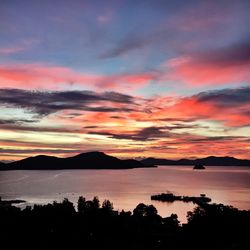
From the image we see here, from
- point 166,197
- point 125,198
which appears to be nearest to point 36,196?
point 125,198

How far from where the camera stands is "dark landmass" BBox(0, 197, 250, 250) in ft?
138

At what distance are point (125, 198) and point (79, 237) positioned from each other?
98.4 meters

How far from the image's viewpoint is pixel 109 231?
4997 cm

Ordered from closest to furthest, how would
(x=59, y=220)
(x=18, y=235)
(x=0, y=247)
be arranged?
(x=0, y=247)
(x=18, y=235)
(x=59, y=220)

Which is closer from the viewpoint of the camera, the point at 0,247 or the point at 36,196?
the point at 0,247

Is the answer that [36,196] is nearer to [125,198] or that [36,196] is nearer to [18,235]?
[125,198]

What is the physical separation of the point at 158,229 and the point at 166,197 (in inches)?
3557

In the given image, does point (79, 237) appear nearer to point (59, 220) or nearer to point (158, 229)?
point (59, 220)

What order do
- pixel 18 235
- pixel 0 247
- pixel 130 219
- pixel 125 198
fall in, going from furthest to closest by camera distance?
pixel 125 198, pixel 130 219, pixel 18 235, pixel 0 247

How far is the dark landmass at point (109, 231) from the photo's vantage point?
42188 millimetres

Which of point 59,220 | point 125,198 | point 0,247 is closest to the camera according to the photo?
point 0,247

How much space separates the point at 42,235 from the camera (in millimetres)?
46219

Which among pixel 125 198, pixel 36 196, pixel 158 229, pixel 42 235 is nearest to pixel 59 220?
pixel 42 235

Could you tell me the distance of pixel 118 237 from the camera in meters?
47.2
